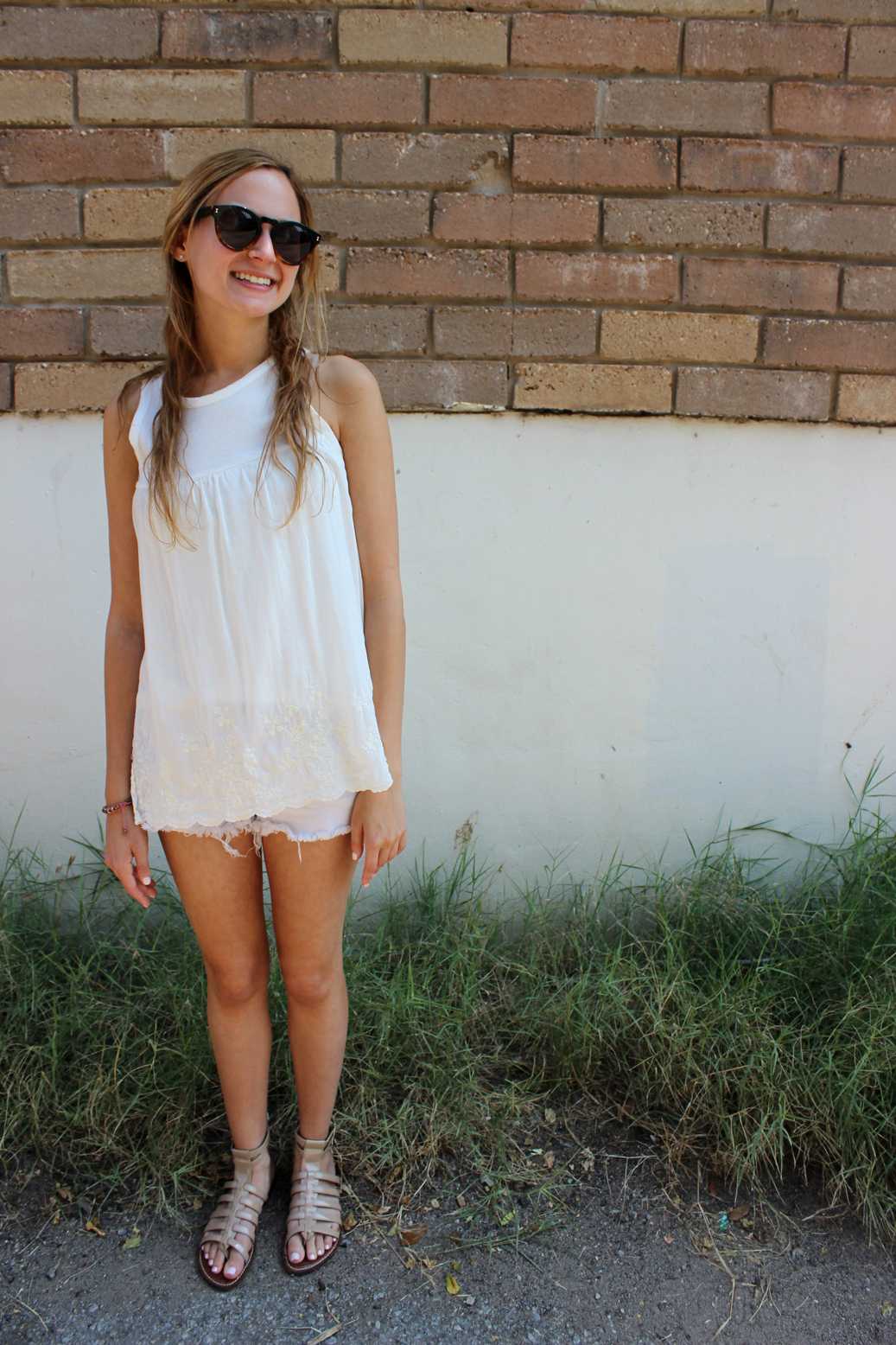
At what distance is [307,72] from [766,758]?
2182 millimetres

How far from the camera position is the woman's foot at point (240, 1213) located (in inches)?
→ 80.4

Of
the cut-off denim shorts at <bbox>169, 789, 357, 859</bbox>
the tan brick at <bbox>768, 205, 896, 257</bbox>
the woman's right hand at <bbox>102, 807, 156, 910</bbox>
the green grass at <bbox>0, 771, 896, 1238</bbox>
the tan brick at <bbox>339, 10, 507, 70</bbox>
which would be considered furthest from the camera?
the tan brick at <bbox>768, 205, 896, 257</bbox>

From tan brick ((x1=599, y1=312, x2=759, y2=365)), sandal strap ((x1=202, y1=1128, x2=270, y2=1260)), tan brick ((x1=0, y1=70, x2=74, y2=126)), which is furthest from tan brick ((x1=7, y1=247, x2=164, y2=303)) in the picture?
sandal strap ((x1=202, y1=1128, x2=270, y2=1260))

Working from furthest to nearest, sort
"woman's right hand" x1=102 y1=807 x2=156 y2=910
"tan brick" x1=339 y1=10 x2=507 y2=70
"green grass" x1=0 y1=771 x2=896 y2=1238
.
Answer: "tan brick" x1=339 y1=10 x2=507 y2=70 → "green grass" x1=0 y1=771 x2=896 y2=1238 → "woman's right hand" x1=102 y1=807 x2=156 y2=910

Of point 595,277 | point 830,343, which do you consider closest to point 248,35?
point 595,277

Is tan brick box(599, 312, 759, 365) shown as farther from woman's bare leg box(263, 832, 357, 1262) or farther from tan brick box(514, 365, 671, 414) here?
woman's bare leg box(263, 832, 357, 1262)

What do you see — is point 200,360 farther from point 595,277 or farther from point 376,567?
point 595,277

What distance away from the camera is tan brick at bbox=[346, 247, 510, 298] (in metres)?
2.68

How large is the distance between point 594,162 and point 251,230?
51.6 inches

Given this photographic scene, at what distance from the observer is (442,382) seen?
2.73 m

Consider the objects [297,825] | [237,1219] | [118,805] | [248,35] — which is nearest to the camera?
[297,825]

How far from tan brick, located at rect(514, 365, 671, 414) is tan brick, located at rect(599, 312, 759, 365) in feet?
0.13

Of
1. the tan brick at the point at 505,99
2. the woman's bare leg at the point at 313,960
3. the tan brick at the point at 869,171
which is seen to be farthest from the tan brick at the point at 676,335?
the woman's bare leg at the point at 313,960

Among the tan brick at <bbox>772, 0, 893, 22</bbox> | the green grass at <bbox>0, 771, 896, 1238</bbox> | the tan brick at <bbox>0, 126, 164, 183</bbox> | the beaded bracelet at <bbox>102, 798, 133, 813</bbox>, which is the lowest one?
the green grass at <bbox>0, 771, 896, 1238</bbox>
